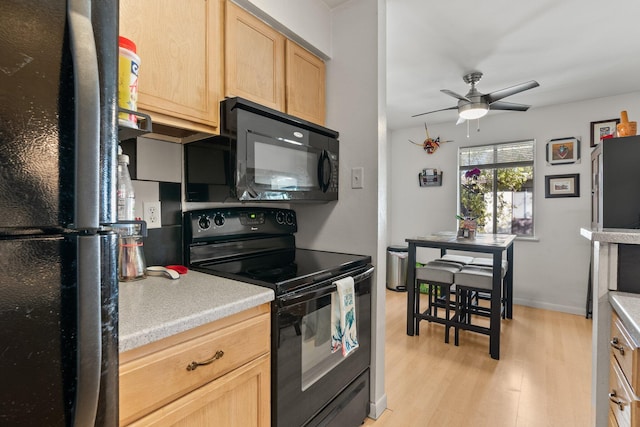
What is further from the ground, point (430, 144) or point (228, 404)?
point (430, 144)

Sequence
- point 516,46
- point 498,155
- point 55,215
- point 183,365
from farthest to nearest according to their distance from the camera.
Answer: point 498,155 → point 516,46 → point 183,365 → point 55,215

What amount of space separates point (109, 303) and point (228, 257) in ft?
3.77

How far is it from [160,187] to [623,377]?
1.95 meters

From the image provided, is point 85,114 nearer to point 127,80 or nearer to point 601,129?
point 127,80

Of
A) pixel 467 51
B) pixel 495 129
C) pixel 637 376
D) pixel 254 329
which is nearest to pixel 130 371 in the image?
pixel 254 329

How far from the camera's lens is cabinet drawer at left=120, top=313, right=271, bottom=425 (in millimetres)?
744

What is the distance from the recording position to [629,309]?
3.32 ft

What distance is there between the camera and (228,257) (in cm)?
165

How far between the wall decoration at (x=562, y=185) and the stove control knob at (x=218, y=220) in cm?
389

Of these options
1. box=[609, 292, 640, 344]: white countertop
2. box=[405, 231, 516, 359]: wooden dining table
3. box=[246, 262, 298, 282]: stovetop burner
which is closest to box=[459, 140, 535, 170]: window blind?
box=[405, 231, 516, 359]: wooden dining table

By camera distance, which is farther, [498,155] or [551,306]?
[498,155]

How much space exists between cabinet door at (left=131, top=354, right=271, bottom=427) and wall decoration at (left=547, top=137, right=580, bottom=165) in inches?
162

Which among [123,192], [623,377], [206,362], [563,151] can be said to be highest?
[563,151]

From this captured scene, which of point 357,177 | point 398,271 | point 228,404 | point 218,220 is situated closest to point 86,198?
point 228,404
